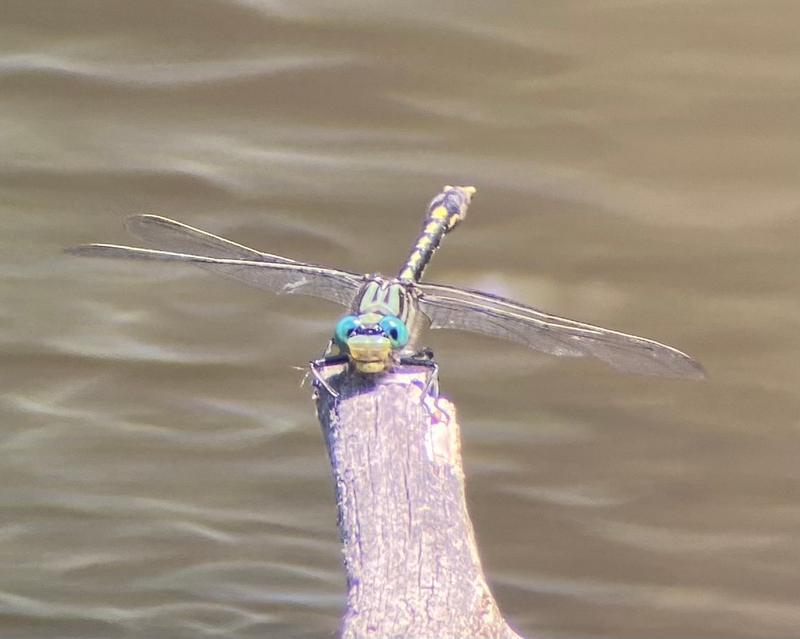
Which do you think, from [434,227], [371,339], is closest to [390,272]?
[434,227]

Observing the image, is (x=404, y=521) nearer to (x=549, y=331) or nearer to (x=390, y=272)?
(x=549, y=331)

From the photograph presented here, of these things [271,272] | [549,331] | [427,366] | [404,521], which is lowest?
[404,521]

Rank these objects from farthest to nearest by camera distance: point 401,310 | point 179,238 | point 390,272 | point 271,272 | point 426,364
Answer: point 390,272 < point 179,238 < point 271,272 < point 401,310 < point 426,364

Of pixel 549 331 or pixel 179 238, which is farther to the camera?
pixel 179 238

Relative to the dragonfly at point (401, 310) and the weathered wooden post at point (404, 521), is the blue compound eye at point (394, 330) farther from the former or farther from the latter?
the weathered wooden post at point (404, 521)

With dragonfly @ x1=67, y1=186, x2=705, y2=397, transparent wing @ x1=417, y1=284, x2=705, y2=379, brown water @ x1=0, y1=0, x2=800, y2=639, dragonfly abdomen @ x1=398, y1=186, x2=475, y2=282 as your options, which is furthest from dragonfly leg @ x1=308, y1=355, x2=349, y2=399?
brown water @ x1=0, y1=0, x2=800, y2=639

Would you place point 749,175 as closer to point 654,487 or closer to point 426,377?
point 654,487
